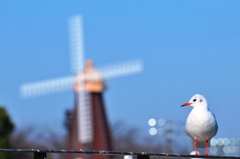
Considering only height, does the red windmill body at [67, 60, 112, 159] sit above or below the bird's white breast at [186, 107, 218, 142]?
Answer: above

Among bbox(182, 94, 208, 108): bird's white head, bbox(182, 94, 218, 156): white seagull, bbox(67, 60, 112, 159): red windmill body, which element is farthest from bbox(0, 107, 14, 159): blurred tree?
bbox(182, 94, 218, 156): white seagull

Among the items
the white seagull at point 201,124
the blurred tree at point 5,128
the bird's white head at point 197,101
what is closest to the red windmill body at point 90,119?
the blurred tree at point 5,128

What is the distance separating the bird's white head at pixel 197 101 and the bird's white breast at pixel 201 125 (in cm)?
14

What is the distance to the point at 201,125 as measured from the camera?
11375 millimetres

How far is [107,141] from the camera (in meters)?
64.5

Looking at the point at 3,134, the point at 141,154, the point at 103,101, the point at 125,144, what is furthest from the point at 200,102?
the point at 125,144

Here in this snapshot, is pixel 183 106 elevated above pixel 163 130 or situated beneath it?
situated beneath

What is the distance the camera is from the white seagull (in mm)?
11398

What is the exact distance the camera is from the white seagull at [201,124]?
11.4 meters

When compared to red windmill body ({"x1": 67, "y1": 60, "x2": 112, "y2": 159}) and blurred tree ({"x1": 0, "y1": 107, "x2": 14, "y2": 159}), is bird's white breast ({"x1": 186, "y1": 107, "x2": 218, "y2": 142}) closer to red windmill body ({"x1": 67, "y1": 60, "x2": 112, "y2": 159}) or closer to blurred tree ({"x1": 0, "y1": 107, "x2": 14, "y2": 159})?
red windmill body ({"x1": 67, "y1": 60, "x2": 112, "y2": 159})

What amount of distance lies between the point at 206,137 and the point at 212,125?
20 cm

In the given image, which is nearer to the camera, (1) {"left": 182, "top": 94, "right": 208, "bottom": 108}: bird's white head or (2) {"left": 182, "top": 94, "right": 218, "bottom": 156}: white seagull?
(2) {"left": 182, "top": 94, "right": 218, "bottom": 156}: white seagull

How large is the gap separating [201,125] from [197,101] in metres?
0.65

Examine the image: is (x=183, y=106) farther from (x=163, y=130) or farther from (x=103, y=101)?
(x=163, y=130)
